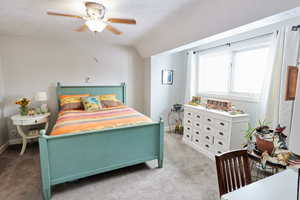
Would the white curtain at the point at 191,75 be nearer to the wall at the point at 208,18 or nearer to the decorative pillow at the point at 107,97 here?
the wall at the point at 208,18

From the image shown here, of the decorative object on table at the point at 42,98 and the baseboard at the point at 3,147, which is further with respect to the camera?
the decorative object on table at the point at 42,98

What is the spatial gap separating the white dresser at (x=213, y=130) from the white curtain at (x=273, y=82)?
33 cm

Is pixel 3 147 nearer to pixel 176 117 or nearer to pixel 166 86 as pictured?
pixel 166 86

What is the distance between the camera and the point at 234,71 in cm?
297

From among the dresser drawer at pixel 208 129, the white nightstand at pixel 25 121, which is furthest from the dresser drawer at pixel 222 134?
the white nightstand at pixel 25 121

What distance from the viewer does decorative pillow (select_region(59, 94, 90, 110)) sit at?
322cm

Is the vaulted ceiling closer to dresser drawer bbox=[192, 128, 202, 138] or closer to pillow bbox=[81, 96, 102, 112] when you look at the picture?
pillow bbox=[81, 96, 102, 112]

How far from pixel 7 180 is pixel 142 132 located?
1.97 m

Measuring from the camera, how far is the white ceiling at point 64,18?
186 centimetres

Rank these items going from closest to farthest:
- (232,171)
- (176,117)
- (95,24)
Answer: (232,171) < (95,24) < (176,117)

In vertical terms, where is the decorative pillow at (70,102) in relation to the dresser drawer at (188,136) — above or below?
above

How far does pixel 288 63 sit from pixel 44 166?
10.6ft

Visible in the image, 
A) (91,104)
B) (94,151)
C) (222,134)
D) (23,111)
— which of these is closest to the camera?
(94,151)

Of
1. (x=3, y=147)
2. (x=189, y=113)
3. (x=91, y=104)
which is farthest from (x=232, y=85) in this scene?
(x=3, y=147)
